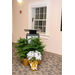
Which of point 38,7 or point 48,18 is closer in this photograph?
point 48,18

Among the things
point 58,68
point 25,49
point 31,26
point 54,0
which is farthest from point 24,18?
point 58,68

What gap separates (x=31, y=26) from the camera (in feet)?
16.6

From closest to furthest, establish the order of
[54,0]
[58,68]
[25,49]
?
[58,68], [25,49], [54,0]

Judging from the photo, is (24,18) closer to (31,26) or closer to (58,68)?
(31,26)

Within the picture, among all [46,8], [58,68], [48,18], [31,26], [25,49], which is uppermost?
[46,8]

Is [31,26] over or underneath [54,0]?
underneath

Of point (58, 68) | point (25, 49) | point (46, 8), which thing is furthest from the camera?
point (46, 8)

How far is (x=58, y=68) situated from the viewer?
279cm
